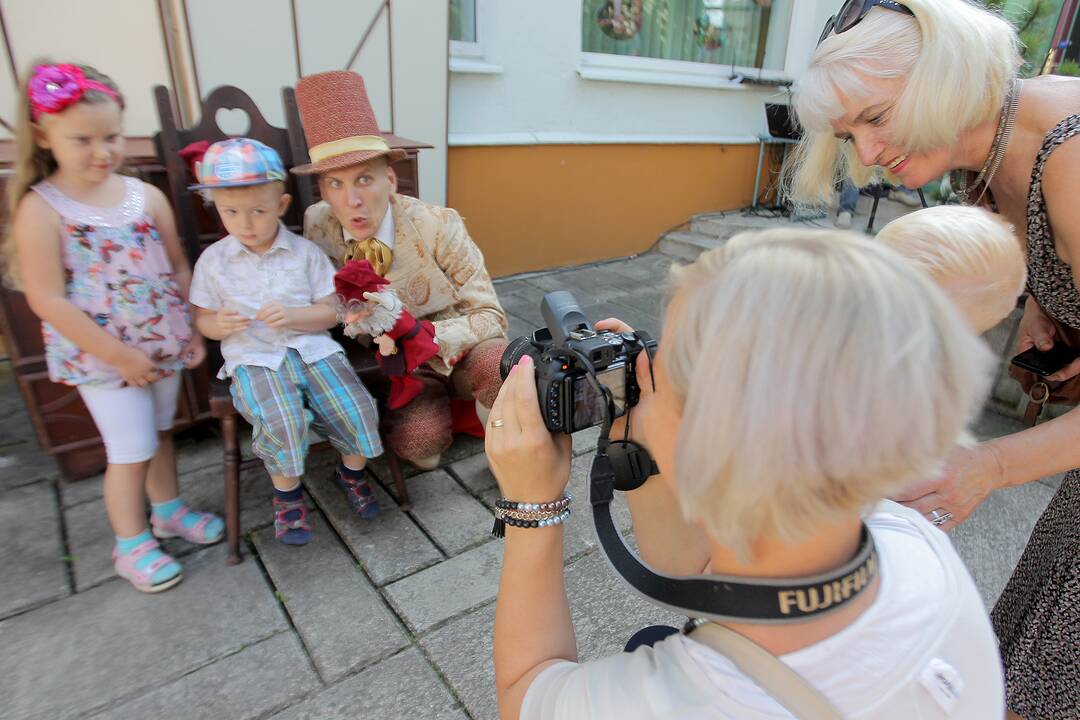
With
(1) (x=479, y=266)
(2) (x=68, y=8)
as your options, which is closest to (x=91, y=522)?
(1) (x=479, y=266)

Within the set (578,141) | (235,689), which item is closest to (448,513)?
(235,689)

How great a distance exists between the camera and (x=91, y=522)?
2.51 meters

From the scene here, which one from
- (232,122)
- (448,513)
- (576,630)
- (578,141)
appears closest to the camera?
(576,630)

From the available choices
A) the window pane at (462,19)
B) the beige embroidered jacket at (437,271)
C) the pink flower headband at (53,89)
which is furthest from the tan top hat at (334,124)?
the window pane at (462,19)

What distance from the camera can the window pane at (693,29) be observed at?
18.9 feet

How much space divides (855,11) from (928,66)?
25 centimetres

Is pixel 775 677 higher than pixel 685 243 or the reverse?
higher

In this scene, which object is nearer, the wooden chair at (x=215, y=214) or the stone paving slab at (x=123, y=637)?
the stone paving slab at (x=123, y=637)

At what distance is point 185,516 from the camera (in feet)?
8.02

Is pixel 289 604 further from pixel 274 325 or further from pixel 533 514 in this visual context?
pixel 533 514

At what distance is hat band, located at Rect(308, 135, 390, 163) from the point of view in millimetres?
2402

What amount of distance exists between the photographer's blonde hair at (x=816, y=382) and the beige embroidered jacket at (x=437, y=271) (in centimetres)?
205

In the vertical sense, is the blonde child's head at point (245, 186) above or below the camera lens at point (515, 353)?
above

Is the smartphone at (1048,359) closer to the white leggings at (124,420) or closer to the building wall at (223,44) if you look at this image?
the white leggings at (124,420)
